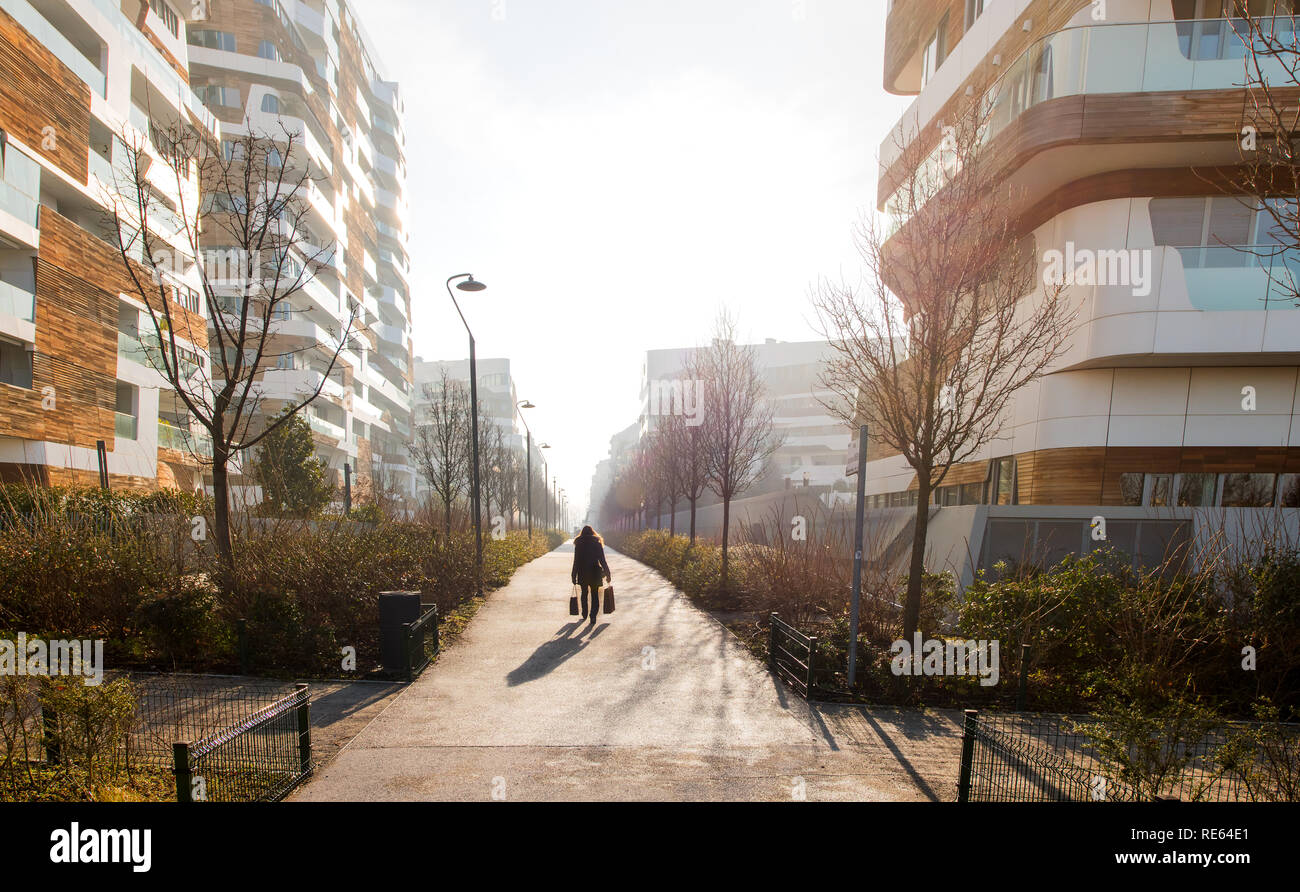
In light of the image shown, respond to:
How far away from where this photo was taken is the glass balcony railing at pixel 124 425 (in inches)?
869

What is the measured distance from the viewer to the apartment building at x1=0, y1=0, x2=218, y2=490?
18.0 m

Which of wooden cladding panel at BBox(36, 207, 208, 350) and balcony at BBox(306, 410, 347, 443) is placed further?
balcony at BBox(306, 410, 347, 443)

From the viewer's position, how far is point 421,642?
884 centimetres

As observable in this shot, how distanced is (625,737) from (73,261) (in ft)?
77.2

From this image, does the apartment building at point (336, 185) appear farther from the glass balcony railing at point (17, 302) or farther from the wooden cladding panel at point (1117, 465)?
the wooden cladding panel at point (1117, 465)

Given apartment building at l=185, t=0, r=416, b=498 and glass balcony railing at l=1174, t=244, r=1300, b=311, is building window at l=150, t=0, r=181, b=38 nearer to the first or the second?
apartment building at l=185, t=0, r=416, b=498

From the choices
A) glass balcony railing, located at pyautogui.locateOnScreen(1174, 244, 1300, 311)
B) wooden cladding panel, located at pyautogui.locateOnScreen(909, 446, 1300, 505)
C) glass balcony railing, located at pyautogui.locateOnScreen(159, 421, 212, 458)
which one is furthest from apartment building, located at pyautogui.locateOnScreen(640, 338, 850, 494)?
glass balcony railing, located at pyautogui.locateOnScreen(1174, 244, 1300, 311)

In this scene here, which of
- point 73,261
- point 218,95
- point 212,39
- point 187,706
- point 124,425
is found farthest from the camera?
point 212,39

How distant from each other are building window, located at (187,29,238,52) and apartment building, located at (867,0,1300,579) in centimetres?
4172

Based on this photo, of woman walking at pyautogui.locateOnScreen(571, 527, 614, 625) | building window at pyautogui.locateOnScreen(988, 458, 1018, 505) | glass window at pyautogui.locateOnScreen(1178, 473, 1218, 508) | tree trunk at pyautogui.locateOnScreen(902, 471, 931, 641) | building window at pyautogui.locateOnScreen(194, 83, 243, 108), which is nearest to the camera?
tree trunk at pyautogui.locateOnScreen(902, 471, 931, 641)

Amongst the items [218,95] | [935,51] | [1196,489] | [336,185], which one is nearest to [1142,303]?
[1196,489]

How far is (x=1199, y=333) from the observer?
41.7 feet

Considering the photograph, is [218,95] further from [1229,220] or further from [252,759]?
[1229,220]
